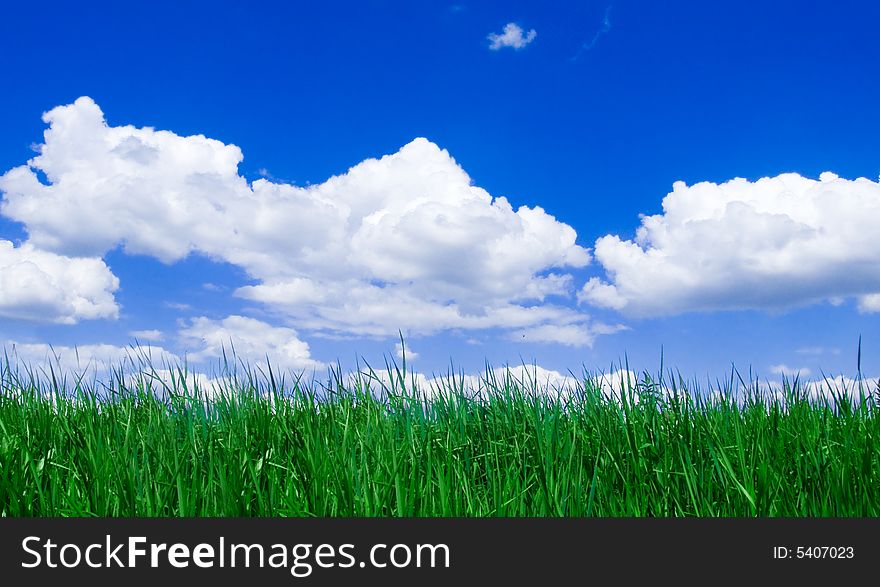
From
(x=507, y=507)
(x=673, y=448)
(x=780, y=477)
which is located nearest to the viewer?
(x=507, y=507)

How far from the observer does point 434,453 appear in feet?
15.9

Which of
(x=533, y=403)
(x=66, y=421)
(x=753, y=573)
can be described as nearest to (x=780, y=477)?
(x=753, y=573)

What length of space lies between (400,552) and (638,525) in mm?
1199

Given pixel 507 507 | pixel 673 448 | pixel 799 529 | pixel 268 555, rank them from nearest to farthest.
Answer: pixel 268 555 < pixel 799 529 < pixel 507 507 < pixel 673 448

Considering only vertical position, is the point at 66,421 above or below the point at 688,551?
above

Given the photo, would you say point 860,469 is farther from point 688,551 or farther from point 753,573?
point 688,551

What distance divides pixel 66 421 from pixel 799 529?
15.5ft

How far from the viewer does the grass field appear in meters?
4.14

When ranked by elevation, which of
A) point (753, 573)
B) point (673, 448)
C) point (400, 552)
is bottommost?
point (753, 573)

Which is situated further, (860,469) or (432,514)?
(860,469)

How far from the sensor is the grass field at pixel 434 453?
4.14m

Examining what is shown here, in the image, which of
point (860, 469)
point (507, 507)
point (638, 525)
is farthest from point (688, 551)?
point (860, 469)

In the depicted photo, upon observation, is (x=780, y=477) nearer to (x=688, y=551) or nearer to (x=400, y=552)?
(x=688, y=551)

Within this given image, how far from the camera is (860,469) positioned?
4.60 m
